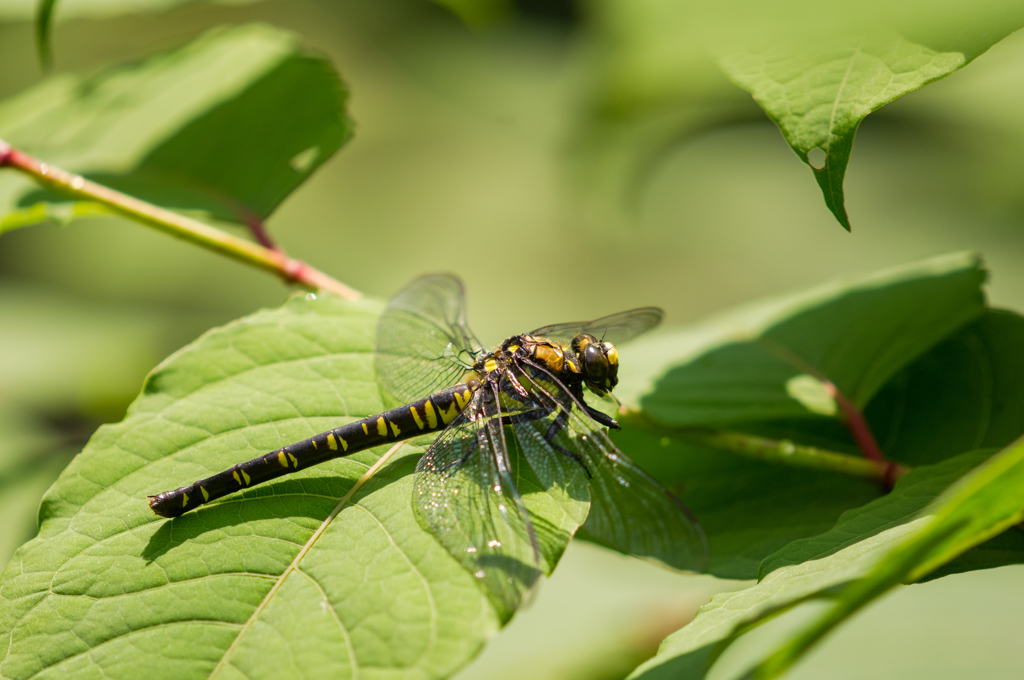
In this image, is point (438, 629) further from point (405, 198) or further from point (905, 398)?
point (405, 198)

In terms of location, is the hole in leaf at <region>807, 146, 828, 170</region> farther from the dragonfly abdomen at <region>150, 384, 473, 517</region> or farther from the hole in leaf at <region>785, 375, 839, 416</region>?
→ the dragonfly abdomen at <region>150, 384, 473, 517</region>

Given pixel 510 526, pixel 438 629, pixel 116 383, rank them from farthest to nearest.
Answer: pixel 116 383, pixel 510 526, pixel 438 629

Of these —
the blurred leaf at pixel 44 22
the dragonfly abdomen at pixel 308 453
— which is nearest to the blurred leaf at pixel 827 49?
the dragonfly abdomen at pixel 308 453

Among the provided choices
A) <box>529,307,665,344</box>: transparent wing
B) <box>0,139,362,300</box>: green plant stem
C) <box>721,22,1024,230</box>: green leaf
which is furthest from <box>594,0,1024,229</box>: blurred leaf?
<box>0,139,362,300</box>: green plant stem

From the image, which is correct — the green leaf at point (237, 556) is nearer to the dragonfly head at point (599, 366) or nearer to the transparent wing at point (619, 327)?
the dragonfly head at point (599, 366)

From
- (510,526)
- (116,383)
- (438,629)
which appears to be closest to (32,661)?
(438,629)

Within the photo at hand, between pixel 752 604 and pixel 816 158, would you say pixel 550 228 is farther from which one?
pixel 752 604
